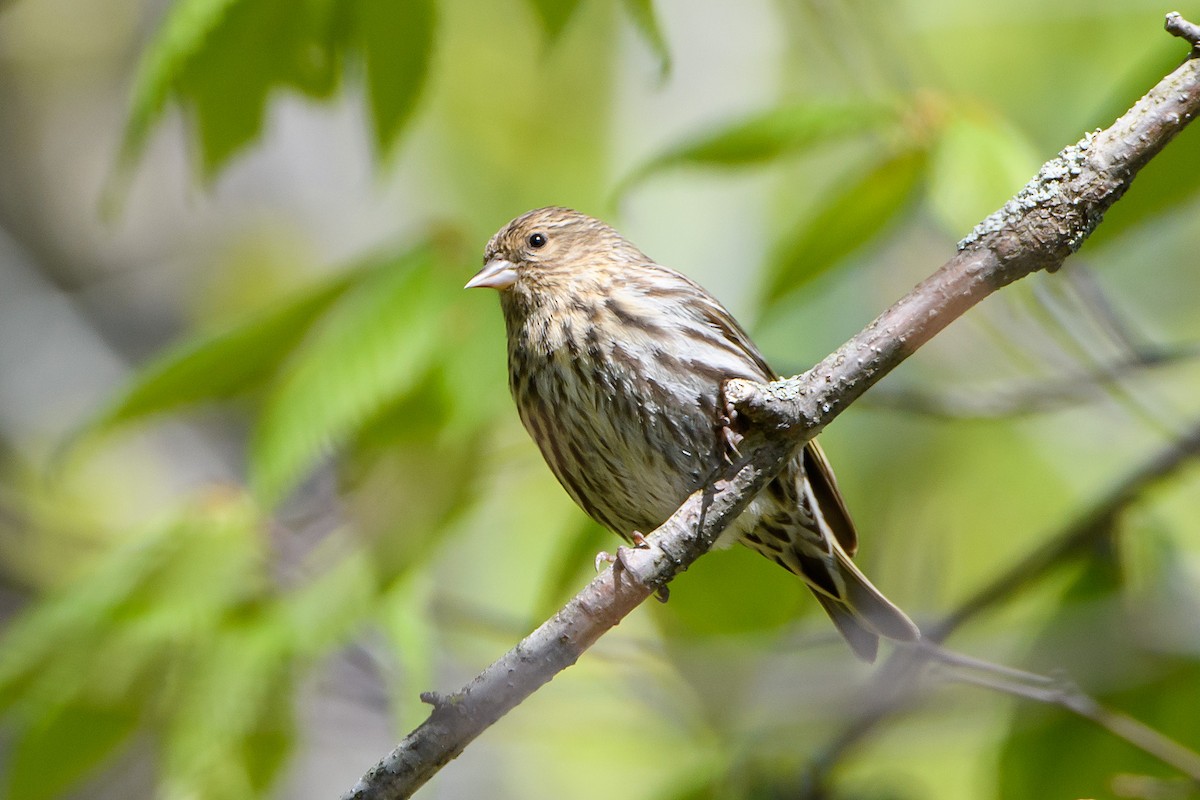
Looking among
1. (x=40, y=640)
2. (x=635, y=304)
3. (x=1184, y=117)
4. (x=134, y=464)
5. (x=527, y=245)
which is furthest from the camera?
(x=134, y=464)

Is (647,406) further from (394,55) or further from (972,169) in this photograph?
(394,55)

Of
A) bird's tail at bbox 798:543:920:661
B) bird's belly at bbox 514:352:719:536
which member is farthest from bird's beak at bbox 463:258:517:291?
bird's tail at bbox 798:543:920:661

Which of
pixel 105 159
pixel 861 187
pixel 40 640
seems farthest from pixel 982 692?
pixel 105 159

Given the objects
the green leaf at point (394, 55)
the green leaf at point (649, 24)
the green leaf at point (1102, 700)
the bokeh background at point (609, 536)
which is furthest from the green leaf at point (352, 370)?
the green leaf at point (1102, 700)

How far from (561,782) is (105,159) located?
4.70 m

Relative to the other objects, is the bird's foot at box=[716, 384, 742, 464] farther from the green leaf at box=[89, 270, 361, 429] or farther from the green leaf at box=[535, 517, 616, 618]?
the green leaf at box=[89, 270, 361, 429]

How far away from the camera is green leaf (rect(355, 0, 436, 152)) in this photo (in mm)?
2676

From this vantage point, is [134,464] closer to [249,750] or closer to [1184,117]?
[249,750]

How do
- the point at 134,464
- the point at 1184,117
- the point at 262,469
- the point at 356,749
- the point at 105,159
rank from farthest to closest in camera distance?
the point at 105,159
the point at 134,464
the point at 356,749
the point at 262,469
the point at 1184,117

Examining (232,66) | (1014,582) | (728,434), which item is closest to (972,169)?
(728,434)

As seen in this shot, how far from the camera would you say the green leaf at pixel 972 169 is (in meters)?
2.82

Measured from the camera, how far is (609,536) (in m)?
3.71

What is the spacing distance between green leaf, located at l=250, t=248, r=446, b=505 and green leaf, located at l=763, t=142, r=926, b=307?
83 cm

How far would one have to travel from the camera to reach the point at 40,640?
3293 mm
